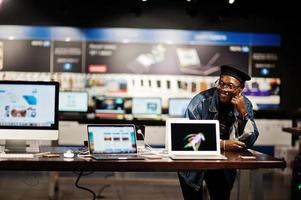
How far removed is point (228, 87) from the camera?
3.46 meters

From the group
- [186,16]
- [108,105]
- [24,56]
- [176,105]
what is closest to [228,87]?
[176,105]

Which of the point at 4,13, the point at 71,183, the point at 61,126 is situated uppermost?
the point at 4,13

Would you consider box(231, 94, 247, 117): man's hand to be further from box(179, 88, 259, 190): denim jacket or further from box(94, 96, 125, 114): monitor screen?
box(94, 96, 125, 114): monitor screen

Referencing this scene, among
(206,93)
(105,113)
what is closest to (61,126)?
(105,113)

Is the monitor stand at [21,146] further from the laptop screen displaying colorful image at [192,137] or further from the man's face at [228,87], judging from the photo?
the man's face at [228,87]

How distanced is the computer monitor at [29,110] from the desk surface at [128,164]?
48 cm

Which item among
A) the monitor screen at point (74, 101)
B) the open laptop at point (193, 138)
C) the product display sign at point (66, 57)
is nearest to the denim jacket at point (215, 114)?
the open laptop at point (193, 138)

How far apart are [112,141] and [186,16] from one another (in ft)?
17.2

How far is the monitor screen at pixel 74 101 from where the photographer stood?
7781 mm

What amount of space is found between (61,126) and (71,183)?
1303 millimetres

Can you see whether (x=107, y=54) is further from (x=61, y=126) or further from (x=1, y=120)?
(x=1, y=120)

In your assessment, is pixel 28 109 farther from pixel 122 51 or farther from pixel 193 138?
pixel 122 51

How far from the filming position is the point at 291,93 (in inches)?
325

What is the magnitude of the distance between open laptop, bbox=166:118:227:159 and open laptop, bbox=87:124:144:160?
0.24 m
